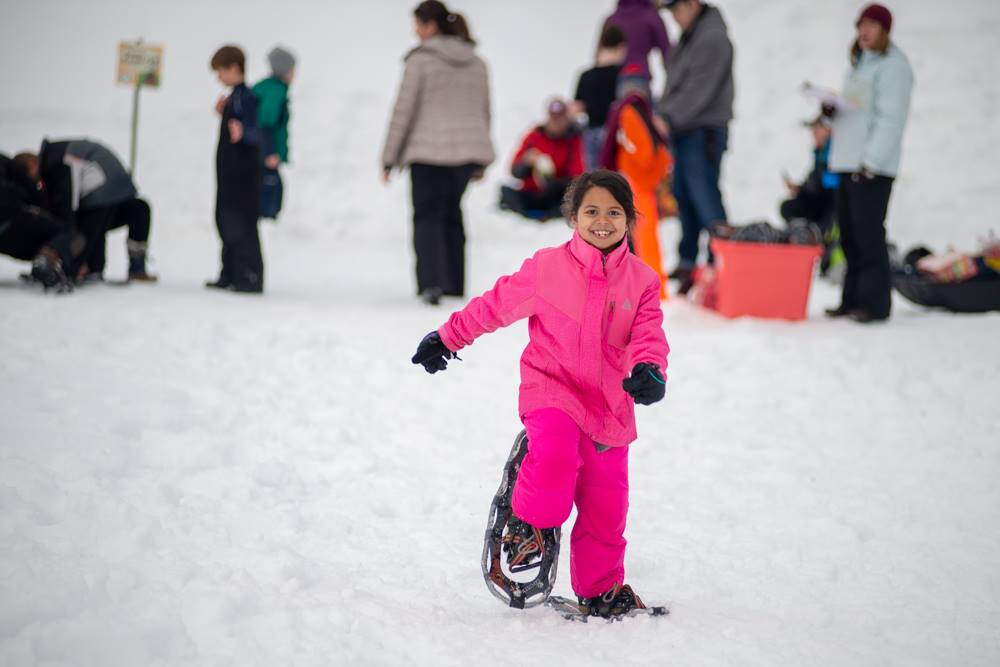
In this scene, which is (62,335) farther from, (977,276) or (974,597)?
(977,276)

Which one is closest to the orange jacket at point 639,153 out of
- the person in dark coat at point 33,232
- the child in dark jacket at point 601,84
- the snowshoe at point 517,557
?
the child in dark jacket at point 601,84

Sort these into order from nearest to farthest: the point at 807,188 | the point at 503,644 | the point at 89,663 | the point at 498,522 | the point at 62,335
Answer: the point at 89,663 → the point at 503,644 → the point at 498,522 → the point at 62,335 → the point at 807,188

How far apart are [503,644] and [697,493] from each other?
1503 millimetres

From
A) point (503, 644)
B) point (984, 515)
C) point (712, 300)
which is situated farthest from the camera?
point (712, 300)

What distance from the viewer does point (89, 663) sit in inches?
78.6

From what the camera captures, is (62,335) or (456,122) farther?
(456,122)

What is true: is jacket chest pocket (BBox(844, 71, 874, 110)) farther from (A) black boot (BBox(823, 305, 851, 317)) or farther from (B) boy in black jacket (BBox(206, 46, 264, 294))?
(B) boy in black jacket (BBox(206, 46, 264, 294))

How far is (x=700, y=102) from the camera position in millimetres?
6379

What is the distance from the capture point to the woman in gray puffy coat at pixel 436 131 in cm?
649

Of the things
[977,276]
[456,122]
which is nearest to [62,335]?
[456,122]

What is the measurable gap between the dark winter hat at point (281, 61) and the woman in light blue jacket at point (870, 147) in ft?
14.3

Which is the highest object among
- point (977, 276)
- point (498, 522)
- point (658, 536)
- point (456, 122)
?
point (456, 122)

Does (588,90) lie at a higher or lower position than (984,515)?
higher

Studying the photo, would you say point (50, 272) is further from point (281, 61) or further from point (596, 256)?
point (596, 256)
